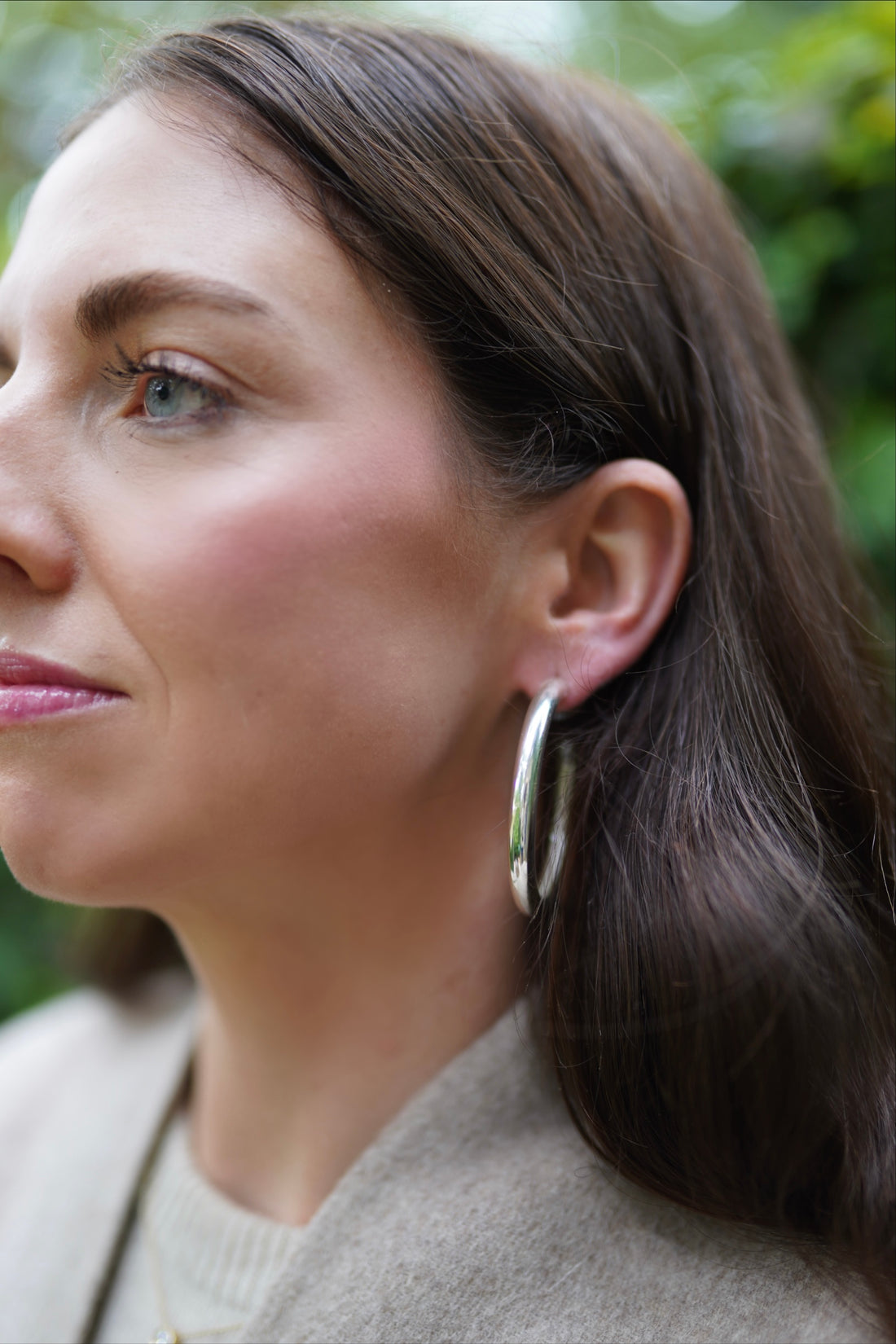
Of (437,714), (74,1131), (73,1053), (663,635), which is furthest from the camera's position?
(73,1053)

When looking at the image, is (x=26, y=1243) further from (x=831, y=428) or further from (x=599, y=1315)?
(x=831, y=428)

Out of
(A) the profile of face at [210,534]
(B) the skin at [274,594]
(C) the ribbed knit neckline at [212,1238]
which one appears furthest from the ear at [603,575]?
(C) the ribbed knit neckline at [212,1238]

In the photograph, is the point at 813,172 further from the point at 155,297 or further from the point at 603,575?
the point at 155,297

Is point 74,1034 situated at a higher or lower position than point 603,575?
lower

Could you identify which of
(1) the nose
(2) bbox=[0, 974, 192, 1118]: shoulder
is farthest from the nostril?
(2) bbox=[0, 974, 192, 1118]: shoulder

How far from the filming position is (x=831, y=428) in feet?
6.88

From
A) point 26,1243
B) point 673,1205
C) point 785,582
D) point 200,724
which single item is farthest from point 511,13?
point 26,1243

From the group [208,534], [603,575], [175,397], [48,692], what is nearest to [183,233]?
[175,397]

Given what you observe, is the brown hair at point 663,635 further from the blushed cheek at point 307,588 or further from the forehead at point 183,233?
the blushed cheek at point 307,588

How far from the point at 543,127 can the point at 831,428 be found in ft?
2.95

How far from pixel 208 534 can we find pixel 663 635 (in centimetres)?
66

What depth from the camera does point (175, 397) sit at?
133 centimetres

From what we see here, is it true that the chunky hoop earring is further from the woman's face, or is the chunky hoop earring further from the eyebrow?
the eyebrow

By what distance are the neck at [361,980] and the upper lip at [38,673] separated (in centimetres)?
39
